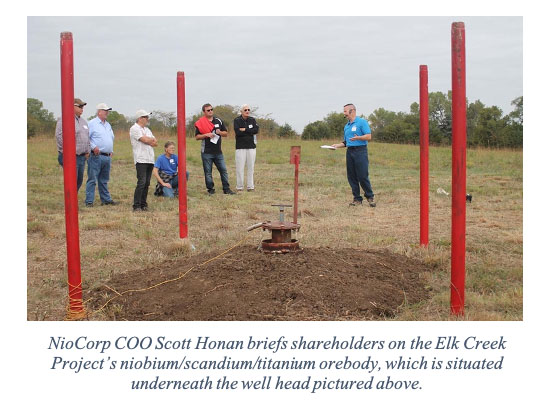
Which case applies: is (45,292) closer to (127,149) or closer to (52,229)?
(52,229)

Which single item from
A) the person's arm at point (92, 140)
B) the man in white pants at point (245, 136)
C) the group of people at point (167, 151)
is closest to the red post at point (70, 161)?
the group of people at point (167, 151)

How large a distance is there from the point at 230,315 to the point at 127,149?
66.6ft

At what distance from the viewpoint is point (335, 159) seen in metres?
22.5

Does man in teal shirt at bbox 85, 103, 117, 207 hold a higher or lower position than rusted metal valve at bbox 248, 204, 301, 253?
higher

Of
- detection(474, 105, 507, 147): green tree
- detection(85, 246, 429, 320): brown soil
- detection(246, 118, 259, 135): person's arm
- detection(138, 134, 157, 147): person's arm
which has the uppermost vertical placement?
detection(474, 105, 507, 147): green tree

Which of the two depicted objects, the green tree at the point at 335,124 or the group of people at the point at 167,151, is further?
the green tree at the point at 335,124

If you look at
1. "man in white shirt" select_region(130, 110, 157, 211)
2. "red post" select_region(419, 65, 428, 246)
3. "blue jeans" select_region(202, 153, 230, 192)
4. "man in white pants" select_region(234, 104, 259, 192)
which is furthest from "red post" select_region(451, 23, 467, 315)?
"man in white pants" select_region(234, 104, 259, 192)

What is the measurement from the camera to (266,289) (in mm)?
5219

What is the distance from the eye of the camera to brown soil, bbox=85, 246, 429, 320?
195 inches

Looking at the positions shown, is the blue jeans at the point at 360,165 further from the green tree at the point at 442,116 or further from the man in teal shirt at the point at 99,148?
the green tree at the point at 442,116

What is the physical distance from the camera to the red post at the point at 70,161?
4715mm

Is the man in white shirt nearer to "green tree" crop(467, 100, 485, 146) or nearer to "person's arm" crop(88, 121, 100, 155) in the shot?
"person's arm" crop(88, 121, 100, 155)

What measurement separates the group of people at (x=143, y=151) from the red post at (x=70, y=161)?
12.0 feet

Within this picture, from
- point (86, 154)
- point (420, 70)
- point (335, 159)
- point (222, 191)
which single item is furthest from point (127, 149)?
point (420, 70)
